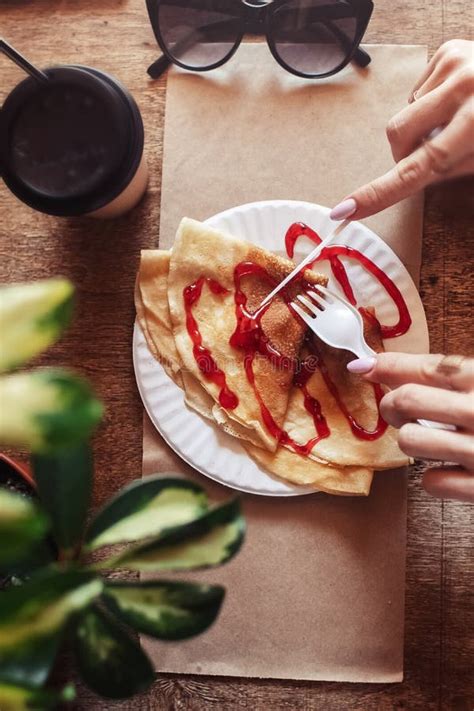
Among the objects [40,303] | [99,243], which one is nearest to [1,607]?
[40,303]

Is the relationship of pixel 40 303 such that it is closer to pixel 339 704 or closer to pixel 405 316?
pixel 405 316

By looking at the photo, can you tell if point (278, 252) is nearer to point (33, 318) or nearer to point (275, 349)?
point (275, 349)

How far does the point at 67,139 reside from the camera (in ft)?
3.12

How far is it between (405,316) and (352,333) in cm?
10

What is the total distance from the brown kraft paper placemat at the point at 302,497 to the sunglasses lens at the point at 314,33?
0.03 metres

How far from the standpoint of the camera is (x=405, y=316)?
104cm

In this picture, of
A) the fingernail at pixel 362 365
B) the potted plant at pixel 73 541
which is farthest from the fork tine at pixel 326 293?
the potted plant at pixel 73 541

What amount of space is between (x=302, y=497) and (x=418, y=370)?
0.87 feet

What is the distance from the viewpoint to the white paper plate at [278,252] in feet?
3.39

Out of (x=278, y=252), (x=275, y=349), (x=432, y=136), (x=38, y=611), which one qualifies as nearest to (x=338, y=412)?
(x=275, y=349)

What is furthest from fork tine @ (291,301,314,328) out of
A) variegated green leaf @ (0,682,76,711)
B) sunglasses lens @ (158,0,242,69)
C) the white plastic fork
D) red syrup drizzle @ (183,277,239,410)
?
variegated green leaf @ (0,682,76,711)

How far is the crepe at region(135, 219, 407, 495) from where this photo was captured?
3.34 feet

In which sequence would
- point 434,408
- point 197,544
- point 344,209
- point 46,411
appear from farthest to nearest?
point 344,209
point 434,408
point 197,544
point 46,411

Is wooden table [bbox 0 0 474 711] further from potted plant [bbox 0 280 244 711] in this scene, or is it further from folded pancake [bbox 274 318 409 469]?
potted plant [bbox 0 280 244 711]
